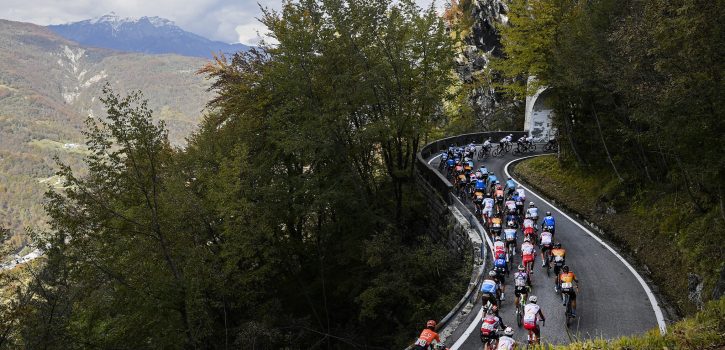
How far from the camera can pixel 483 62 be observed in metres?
51.2

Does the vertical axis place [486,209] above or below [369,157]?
below

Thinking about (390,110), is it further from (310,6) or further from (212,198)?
(212,198)

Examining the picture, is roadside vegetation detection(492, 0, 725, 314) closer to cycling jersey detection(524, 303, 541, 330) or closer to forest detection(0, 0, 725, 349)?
forest detection(0, 0, 725, 349)

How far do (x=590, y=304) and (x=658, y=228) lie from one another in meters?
5.02

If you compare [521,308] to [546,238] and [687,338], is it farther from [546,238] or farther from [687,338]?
[687,338]

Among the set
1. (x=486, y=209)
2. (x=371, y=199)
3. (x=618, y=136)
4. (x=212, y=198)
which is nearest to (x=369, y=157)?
(x=371, y=199)

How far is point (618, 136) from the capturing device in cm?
2177

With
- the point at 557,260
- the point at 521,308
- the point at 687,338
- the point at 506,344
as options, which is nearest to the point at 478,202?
the point at 557,260

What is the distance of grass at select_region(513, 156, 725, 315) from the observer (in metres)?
13.3

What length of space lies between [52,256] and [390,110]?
1396 centimetres

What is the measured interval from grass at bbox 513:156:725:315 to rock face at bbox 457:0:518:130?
24737mm

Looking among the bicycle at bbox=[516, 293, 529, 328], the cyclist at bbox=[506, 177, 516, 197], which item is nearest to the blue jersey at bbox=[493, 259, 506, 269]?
the bicycle at bbox=[516, 293, 529, 328]

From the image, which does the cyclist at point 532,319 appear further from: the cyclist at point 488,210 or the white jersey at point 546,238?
the cyclist at point 488,210

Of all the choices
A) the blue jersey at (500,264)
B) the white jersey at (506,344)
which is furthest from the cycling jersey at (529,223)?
the white jersey at (506,344)
